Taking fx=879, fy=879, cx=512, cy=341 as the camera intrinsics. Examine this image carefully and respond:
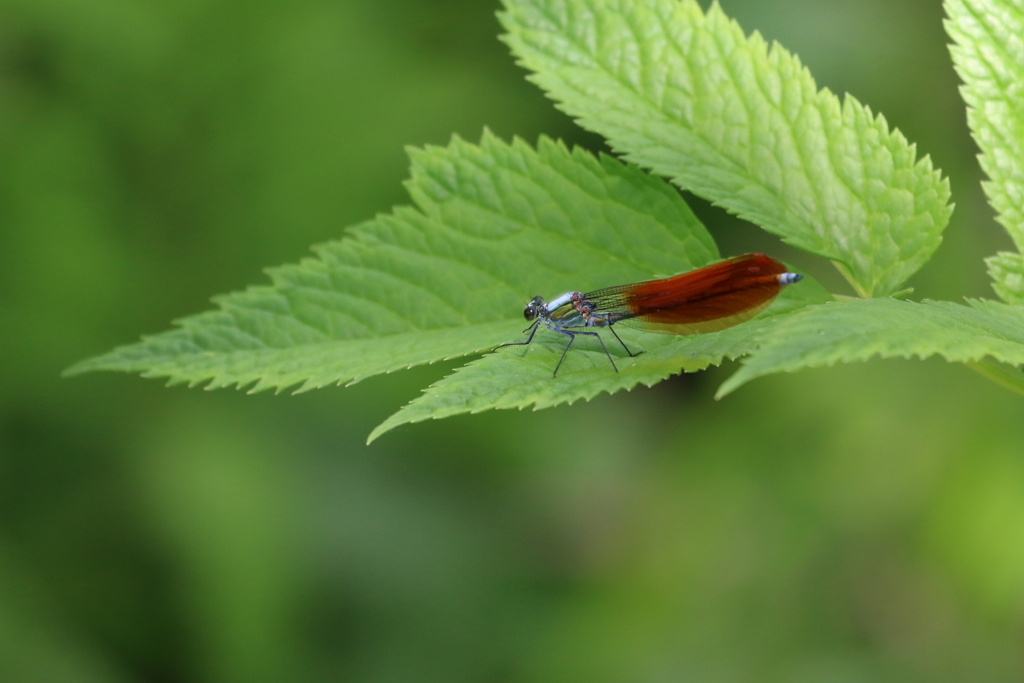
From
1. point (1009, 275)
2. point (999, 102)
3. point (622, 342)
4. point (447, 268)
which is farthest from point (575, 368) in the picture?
point (999, 102)

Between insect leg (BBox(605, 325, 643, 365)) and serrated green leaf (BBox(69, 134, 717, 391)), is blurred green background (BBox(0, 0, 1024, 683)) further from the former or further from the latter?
insect leg (BBox(605, 325, 643, 365))

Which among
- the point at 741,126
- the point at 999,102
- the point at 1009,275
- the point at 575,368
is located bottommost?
the point at 1009,275

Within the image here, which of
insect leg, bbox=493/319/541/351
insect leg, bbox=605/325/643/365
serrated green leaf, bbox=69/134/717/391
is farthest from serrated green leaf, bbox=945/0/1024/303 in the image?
insect leg, bbox=493/319/541/351

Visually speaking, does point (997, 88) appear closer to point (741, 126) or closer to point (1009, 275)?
point (1009, 275)

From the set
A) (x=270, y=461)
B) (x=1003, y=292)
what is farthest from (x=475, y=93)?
(x=1003, y=292)

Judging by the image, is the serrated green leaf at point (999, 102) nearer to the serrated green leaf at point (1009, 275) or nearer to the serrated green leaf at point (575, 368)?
the serrated green leaf at point (1009, 275)

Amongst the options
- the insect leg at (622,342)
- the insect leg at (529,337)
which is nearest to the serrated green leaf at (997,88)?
the insect leg at (622,342)
